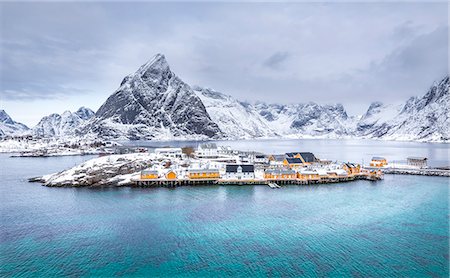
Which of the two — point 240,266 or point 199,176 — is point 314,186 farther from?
point 240,266

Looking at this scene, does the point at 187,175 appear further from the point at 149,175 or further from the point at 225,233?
the point at 225,233

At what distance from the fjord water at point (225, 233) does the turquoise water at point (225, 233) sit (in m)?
0.13

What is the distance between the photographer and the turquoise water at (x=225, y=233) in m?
31.5

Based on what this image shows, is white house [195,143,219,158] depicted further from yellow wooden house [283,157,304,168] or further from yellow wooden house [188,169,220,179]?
yellow wooden house [188,169,220,179]

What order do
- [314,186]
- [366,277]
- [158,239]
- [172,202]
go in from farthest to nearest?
[314,186]
[172,202]
[158,239]
[366,277]

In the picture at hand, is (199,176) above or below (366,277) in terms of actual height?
above

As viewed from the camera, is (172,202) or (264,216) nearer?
(264,216)

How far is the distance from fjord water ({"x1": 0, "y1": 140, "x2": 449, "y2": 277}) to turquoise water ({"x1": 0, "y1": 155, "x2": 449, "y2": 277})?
5.3 inches

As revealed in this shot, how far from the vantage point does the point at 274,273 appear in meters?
30.2

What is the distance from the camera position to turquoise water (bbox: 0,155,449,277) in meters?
31.5

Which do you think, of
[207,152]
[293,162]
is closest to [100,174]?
[293,162]

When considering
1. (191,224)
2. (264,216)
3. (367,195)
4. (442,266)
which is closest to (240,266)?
(191,224)

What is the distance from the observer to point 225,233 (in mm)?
40469

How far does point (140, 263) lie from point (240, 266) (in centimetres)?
1107
